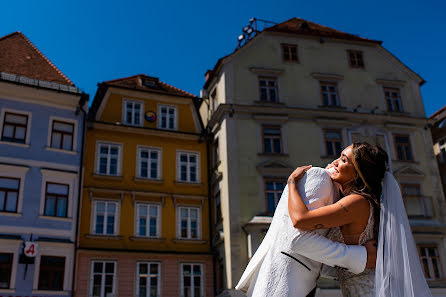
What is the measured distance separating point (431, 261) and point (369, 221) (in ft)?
74.1

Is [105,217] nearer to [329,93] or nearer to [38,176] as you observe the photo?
[38,176]

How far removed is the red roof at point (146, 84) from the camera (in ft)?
88.6

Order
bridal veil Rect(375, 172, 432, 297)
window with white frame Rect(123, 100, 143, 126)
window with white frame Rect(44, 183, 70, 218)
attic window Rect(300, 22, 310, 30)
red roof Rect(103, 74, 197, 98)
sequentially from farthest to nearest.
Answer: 1. attic window Rect(300, 22, 310, 30)
2. red roof Rect(103, 74, 197, 98)
3. window with white frame Rect(123, 100, 143, 126)
4. window with white frame Rect(44, 183, 70, 218)
5. bridal veil Rect(375, 172, 432, 297)

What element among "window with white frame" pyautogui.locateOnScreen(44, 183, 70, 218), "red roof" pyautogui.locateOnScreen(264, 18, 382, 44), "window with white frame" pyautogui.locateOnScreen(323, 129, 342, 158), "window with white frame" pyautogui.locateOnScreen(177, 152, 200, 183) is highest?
"red roof" pyautogui.locateOnScreen(264, 18, 382, 44)

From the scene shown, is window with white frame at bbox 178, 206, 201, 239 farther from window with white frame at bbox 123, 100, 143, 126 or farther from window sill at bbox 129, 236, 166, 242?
window with white frame at bbox 123, 100, 143, 126

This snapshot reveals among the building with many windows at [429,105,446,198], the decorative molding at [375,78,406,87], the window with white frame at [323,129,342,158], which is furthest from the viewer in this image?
the building with many windows at [429,105,446,198]

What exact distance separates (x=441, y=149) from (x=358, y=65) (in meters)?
6.87

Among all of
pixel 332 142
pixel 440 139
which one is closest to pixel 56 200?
pixel 332 142

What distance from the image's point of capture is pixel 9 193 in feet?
69.6

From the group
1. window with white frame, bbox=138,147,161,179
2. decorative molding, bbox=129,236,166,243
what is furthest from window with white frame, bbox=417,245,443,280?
window with white frame, bbox=138,147,161,179

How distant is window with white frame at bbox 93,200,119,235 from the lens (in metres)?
23.1

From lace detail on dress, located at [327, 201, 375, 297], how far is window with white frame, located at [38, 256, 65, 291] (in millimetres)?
18881

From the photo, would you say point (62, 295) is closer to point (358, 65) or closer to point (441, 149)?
point (358, 65)

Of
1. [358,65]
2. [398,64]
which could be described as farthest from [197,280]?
[398,64]
